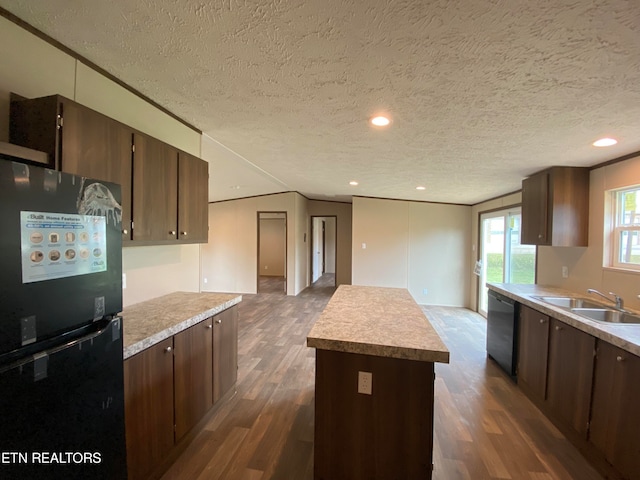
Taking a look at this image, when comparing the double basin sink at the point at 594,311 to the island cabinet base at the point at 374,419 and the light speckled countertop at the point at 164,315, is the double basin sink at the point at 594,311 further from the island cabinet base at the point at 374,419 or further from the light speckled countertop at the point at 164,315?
the light speckled countertop at the point at 164,315

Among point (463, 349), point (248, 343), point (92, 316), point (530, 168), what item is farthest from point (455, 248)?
point (92, 316)

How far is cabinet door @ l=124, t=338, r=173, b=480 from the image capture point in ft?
4.78

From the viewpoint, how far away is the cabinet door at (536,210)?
2.97 metres

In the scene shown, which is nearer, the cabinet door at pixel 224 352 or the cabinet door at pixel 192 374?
the cabinet door at pixel 192 374

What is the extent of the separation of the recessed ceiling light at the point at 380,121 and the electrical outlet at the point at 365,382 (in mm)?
1705

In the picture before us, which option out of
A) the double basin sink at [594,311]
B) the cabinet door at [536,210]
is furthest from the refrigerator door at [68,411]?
the cabinet door at [536,210]

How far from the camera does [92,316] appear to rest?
1.14 m

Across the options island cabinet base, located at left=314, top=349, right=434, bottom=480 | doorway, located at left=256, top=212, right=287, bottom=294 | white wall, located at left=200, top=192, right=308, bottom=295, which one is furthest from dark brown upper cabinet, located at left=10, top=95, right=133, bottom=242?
doorway, located at left=256, top=212, right=287, bottom=294

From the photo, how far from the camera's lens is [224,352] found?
240 centimetres

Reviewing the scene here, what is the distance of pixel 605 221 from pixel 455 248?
3.52 meters

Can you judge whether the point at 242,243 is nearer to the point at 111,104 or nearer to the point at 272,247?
the point at 272,247

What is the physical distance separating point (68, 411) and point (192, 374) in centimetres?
97

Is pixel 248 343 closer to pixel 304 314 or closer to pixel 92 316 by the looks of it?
pixel 304 314

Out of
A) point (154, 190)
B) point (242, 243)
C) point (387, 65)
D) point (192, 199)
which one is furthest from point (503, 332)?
point (242, 243)
